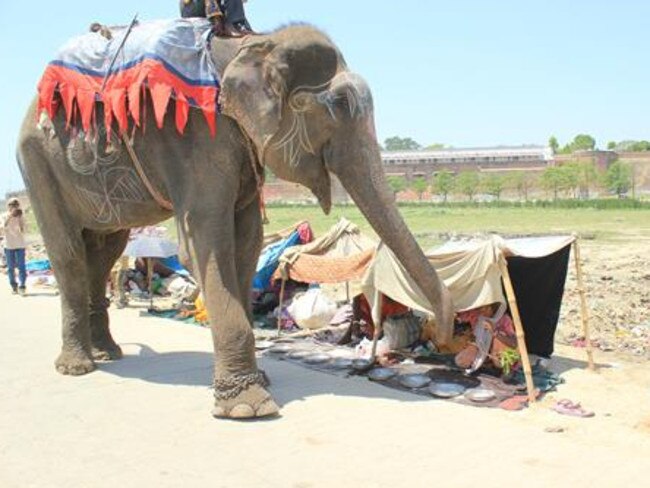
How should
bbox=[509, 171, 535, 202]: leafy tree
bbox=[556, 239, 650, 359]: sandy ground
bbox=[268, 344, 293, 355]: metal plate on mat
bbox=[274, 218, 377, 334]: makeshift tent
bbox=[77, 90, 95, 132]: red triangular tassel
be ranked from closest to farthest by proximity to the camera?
1. bbox=[77, 90, 95, 132]: red triangular tassel
2. bbox=[268, 344, 293, 355]: metal plate on mat
3. bbox=[274, 218, 377, 334]: makeshift tent
4. bbox=[556, 239, 650, 359]: sandy ground
5. bbox=[509, 171, 535, 202]: leafy tree

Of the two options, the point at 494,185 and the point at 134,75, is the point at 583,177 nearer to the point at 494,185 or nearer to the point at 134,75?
the point at 494,185

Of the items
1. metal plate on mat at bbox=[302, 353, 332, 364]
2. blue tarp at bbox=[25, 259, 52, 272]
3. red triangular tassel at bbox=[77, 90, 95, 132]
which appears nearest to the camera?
red triangular tassel at bbox=[77, 90, 95, 132]

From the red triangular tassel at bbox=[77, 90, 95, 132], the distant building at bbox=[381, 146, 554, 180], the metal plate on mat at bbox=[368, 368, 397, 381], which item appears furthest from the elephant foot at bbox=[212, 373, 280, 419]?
the distant building at bbox=[381, 146, 554, 180]

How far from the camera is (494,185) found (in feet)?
297

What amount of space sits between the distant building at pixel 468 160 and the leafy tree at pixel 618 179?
1598cm

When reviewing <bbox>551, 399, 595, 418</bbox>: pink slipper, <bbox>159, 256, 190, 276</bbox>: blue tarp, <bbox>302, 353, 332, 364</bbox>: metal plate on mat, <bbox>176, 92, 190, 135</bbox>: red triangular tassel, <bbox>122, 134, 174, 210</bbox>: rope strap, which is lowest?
<bbox>551, 399, 595, 418</bbox>: pink slipper

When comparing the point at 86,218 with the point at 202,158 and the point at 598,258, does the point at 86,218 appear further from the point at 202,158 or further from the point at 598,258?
the point at 598,258

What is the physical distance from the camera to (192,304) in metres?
11.5

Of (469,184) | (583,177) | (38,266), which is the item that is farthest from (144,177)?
(469,184)

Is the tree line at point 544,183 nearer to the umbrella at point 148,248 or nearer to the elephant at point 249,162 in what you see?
the umbrella at point 148,248

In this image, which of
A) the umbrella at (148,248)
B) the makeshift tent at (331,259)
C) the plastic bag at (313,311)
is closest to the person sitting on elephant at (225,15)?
the makeshift tent at (331,259)

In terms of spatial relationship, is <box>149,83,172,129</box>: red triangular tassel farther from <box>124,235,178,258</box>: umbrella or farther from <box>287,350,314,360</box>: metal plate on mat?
<box>124,235,178,258</box>: umbrella

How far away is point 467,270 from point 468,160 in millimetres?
107763

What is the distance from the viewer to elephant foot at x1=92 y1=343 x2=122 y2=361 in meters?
7.86
